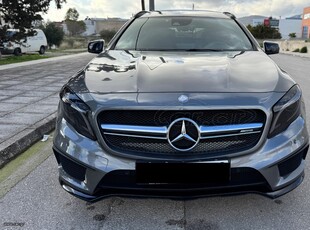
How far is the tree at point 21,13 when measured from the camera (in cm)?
1606

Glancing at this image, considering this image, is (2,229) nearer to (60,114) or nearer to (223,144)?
(60,114)

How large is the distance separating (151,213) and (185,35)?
2032 mm

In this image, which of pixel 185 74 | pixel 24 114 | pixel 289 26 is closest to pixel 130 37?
pixel 185 74

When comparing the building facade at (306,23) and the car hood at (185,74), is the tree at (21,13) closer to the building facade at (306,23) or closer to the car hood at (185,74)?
the car hood at (185,74)

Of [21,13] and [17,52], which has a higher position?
[21,13]

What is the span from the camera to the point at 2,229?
2430 millimetres

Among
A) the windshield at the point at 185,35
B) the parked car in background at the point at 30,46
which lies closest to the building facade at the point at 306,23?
the parked car in background at the point at 30,46

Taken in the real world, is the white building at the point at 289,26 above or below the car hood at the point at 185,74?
below

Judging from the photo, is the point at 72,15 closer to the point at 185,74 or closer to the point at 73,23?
the point at 73,23

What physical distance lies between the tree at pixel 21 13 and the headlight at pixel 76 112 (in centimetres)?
1524

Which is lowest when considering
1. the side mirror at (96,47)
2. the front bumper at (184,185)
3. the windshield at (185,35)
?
the front bumper at (184,185)

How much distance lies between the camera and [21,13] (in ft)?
54.5

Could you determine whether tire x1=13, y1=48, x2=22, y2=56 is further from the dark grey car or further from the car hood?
the dark grey car

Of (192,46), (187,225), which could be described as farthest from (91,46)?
(187,225)
